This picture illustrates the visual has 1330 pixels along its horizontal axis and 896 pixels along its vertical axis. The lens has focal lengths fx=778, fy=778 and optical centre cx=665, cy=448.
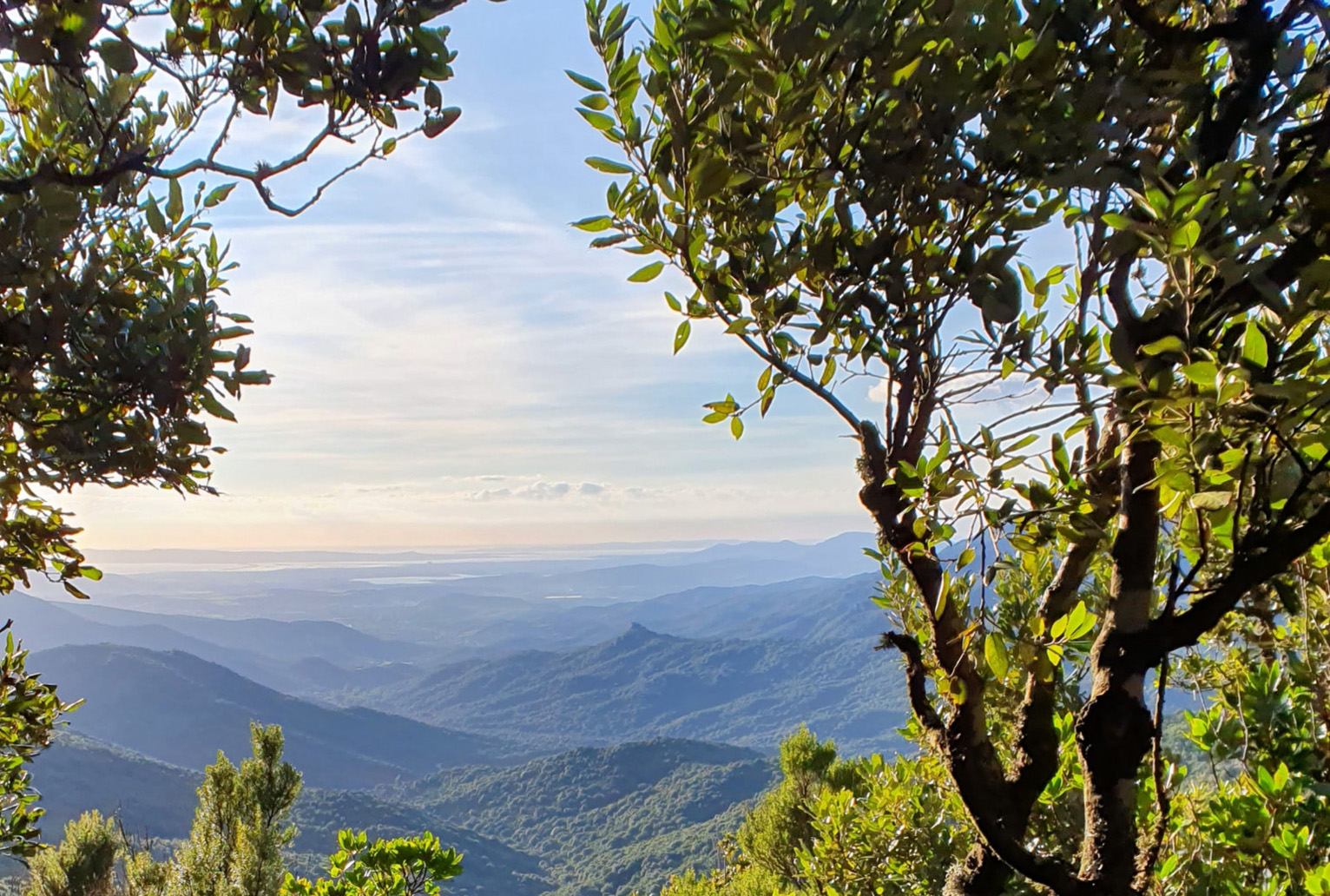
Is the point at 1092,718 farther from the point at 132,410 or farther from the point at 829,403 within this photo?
the point at 132,410

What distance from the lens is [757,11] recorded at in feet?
4.35

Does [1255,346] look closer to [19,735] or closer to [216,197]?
[216,197]

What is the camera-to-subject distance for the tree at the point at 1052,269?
1212mm

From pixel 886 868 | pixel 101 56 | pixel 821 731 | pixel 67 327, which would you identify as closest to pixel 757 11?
pixel 101 56

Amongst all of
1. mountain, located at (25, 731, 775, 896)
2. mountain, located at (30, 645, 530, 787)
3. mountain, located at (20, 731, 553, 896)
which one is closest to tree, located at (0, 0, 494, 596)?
mountain, located at (25, 731, 775, 896)

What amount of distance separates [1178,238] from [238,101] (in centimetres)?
194

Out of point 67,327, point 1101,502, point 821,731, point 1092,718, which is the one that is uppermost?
point 67,327

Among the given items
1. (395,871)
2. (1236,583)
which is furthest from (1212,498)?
(395,871)

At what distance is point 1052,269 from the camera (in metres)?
1.60

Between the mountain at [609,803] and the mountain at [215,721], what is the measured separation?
58.9 feet

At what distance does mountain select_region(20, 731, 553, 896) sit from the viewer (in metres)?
97.4

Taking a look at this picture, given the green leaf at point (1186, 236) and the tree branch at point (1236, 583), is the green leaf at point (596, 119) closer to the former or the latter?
the green leaf at point (1186, 236)

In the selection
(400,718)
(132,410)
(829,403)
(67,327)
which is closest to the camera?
(829,403)

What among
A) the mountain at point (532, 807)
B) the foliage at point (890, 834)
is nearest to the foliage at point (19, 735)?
the foliage at point (890, 834)
